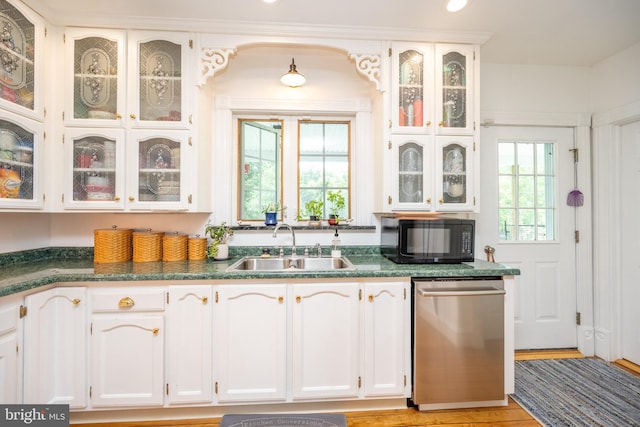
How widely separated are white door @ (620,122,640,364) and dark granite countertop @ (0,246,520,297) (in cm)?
141

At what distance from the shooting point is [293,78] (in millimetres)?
2295

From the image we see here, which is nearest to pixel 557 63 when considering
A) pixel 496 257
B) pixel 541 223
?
pixel 541 223

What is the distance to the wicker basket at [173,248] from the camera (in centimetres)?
213

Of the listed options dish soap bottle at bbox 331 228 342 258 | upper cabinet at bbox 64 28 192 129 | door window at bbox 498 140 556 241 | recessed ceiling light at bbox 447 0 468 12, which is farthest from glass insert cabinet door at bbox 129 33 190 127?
door window at bbox 498 140 556 241

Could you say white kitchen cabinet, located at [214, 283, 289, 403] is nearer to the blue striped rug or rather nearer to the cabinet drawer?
the cabinet drawer

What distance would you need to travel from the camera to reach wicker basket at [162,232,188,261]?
2.13 m

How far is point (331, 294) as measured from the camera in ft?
5.93

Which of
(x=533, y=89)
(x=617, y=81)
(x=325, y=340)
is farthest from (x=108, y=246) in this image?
(x=617, y=81)

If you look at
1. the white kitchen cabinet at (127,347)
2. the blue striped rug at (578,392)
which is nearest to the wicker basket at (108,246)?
the white kitchen cabinet at (127,347)

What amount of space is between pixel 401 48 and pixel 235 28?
1198 millimetres

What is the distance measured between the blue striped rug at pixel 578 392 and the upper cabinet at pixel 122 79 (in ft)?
9.94

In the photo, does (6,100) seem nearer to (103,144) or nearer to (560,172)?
(103,144)

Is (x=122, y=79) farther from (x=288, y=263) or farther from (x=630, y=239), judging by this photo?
(x=630, y=239)

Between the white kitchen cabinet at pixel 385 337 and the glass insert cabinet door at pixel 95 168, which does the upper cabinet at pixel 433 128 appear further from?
the glass insert cabinet door at pixel 95 168
